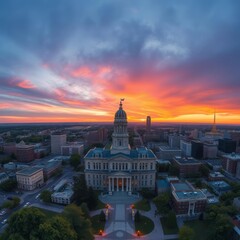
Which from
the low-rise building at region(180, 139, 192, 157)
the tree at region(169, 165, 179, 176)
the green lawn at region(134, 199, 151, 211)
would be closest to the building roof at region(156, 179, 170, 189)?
the green lawn at region(134, 199, 151, 211)

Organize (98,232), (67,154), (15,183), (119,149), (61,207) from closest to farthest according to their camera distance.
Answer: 1. (98,232)
2. (61,207)
3. (15,183)
4. (119,149)
5. (67,154)

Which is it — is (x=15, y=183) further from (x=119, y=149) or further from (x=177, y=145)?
(x=177, y=145)

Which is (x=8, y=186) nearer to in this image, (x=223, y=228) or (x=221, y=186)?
(x=223, y=228)

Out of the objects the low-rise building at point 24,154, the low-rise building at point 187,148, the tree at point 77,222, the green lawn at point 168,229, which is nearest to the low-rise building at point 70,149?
the low-rise building at point 24,154

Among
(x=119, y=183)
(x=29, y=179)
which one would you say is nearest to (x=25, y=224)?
(x=29, y=179)

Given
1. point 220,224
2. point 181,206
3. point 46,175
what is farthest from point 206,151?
point 46,175
